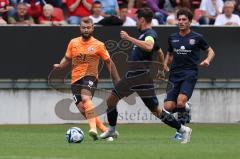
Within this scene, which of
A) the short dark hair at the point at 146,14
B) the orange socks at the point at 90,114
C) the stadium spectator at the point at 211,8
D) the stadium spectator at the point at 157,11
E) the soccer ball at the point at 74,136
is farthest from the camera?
the stadium spectator at the point at 211,8

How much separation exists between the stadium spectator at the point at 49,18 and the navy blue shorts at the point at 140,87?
6683 millimetres

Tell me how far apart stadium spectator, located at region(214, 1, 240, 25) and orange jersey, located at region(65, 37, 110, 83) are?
7525mm

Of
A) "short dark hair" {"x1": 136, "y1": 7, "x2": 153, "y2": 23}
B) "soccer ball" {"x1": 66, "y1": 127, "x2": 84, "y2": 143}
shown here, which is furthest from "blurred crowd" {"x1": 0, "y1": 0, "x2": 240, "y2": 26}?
"soccer ball" {"x1": 66, "y1": 127, "x2": 84, "y2": 143}

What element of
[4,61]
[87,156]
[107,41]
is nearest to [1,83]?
[4,61]

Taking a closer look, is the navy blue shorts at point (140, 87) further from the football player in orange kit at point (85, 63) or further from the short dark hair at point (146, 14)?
the short dark hair at point (146, 14)

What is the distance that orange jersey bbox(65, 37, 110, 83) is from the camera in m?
17.2

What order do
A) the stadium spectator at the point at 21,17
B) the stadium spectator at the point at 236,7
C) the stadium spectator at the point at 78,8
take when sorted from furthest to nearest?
the stadium spectator at the point at 236,7, the stadium spectator at the point at 78,8, the stadium spectator at the point at 21,17

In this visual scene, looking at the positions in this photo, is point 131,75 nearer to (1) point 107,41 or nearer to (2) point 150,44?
(2) point 150,44

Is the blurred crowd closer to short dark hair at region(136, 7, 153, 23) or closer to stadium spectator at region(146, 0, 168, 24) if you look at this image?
stadium spectator at region(146, 0, 168, 24)

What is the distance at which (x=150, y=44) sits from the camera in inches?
639

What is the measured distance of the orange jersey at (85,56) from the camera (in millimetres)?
Result: 17188

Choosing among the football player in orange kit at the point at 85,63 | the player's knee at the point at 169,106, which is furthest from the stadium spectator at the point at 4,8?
the player's knee at the point at 169,106

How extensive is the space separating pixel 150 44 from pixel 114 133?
180 centimetres

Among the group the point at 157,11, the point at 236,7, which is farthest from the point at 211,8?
the point at 157,11
